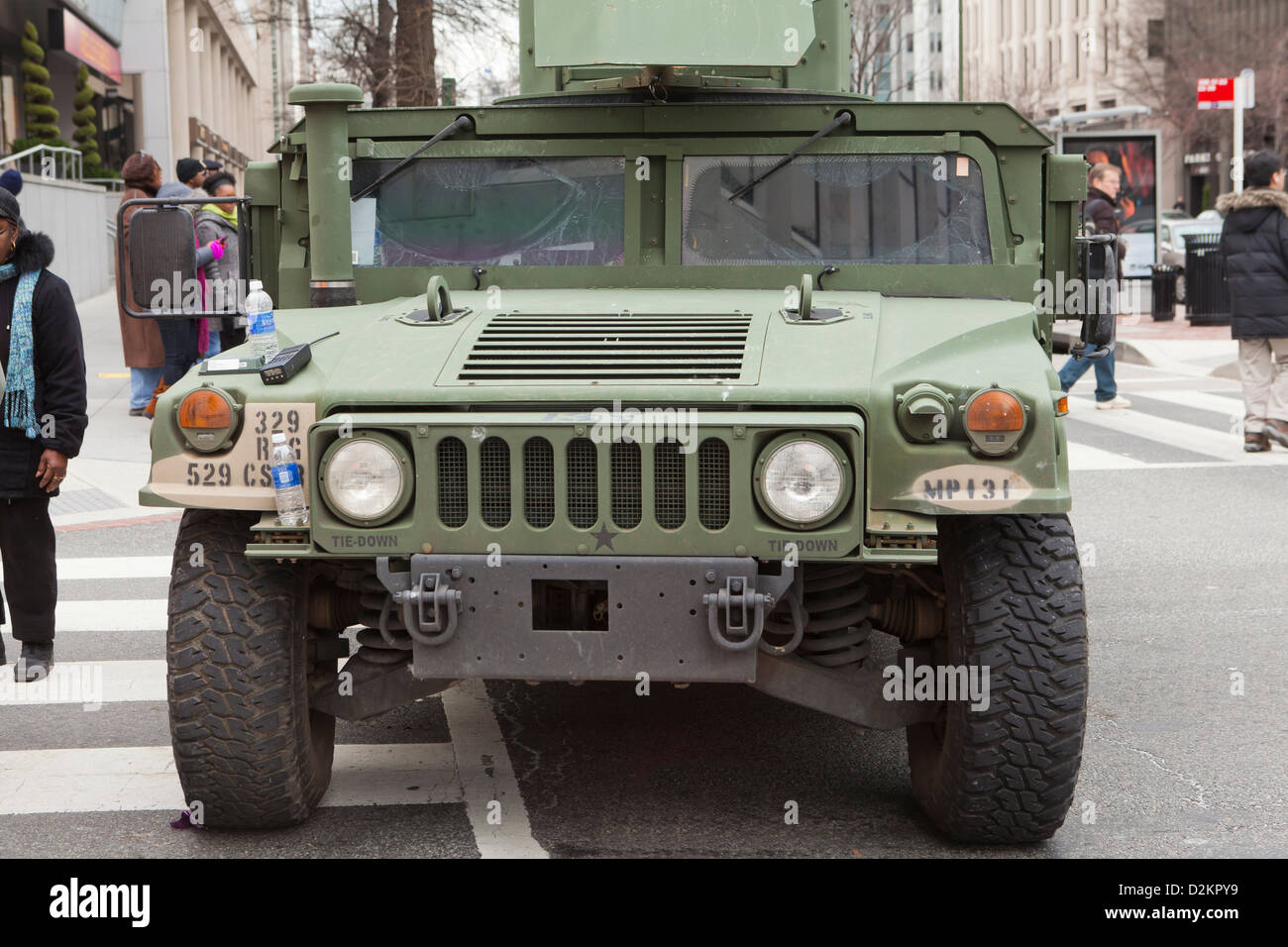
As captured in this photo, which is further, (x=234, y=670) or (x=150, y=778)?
(x=150, y=778)

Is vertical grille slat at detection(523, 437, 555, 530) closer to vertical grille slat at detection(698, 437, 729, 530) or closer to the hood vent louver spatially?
the hood vent louver

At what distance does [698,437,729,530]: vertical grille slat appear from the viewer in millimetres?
4078

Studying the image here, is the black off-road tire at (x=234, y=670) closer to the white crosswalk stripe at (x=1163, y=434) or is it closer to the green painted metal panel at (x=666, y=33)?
the green painted metal panel at (x=666, y=33)

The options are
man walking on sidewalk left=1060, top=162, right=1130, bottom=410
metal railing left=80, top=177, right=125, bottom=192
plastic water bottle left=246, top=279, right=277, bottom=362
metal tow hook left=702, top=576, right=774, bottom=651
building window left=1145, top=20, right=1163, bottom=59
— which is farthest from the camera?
building window left=1145, top=20, right=1163, bottom=59

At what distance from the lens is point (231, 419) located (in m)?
4.27

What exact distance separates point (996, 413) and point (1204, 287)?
1937 centimetres

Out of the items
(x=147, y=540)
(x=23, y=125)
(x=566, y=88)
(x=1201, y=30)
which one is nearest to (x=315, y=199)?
(x=566, y=88)

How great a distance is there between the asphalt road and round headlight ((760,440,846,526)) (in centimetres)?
106

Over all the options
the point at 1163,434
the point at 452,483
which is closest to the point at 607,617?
the point at 452,483

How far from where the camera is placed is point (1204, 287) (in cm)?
2211

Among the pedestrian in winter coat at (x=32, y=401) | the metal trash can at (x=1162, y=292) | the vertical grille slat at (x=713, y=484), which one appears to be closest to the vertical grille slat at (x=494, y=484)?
the vertical grille slat at (x=713, y=484)

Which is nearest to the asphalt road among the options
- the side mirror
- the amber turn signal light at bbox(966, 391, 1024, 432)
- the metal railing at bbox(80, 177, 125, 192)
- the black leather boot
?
the black leather boot

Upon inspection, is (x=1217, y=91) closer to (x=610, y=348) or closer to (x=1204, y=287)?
(x=1204, y=287)

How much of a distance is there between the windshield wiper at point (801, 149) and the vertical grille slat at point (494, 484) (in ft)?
6.29
